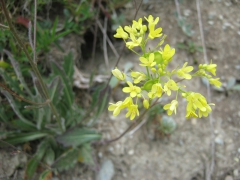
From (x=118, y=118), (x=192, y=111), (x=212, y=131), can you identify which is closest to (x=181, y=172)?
(x=212, y=131)

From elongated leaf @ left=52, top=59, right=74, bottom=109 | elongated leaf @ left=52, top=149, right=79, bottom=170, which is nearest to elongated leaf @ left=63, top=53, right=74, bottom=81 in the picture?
elongated leaf @ left=52, top=59, right=74, bottom=109

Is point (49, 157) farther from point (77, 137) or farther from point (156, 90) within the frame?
point (156, 90)

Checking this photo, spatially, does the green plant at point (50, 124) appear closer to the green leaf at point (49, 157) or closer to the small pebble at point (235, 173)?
the green leaf at point (49, 157)

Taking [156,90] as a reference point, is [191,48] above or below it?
below

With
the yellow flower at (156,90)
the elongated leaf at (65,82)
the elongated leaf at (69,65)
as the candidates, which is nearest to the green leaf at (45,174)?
the elongated leaf at (65,82)

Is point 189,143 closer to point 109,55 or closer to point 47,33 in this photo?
point 109,55

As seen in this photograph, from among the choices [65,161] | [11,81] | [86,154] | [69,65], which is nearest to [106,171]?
[86,154]
